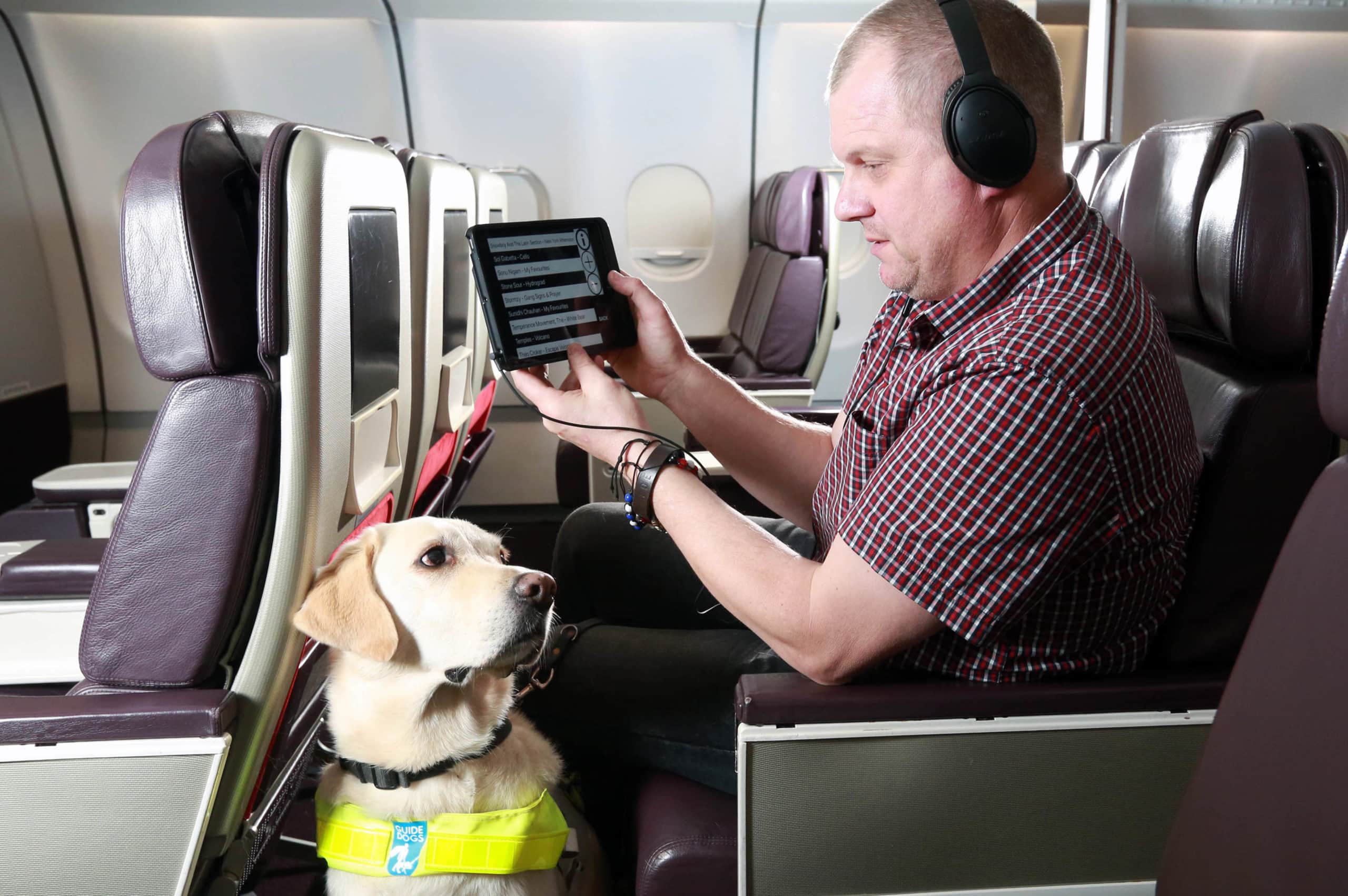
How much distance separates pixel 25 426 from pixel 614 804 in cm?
446

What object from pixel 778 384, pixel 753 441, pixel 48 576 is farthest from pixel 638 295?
pixel 778 384

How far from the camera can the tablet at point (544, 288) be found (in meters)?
1.46

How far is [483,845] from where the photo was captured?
1355 mm

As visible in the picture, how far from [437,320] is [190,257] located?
4.31 ft

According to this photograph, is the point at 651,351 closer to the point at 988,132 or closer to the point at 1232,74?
the point at 988,132

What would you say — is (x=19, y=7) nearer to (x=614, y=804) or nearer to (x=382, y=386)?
(x=382, y=386)

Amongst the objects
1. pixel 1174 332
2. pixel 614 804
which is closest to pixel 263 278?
pixel 614 804

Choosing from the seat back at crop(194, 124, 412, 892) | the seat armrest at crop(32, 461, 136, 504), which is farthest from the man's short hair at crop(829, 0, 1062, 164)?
the seat armrest at crop(32, 461, 136, 504)

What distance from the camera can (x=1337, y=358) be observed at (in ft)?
2.60

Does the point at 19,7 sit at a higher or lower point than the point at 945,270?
higher

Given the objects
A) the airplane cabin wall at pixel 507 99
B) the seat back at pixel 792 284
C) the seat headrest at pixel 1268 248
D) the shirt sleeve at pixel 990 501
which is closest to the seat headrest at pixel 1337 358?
the shirt sleeve at pixel 990 501

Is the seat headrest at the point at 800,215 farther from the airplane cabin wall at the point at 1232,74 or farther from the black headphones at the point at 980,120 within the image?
the black headphones at the point at 980,120

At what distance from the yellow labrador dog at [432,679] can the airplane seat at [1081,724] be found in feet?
0.79

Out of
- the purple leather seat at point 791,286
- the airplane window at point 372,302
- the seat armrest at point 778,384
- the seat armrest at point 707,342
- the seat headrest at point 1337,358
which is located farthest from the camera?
the seat armrest at point 707,342
